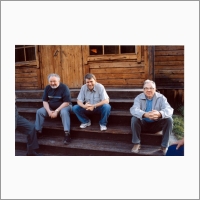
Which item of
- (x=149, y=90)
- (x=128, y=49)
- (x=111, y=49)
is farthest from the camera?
(x=111, y=49)

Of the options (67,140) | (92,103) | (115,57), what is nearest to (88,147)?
(67,140)

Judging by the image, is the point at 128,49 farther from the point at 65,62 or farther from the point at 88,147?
the point at 88,147

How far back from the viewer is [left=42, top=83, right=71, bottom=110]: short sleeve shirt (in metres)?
3.15

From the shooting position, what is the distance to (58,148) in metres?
2.92

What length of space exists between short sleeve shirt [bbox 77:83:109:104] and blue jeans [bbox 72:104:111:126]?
0.47 feet

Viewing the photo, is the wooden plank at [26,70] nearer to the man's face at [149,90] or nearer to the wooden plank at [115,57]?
the wooden plank at [115,57]

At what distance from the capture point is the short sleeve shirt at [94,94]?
3092 mm

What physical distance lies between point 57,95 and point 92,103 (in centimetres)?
60

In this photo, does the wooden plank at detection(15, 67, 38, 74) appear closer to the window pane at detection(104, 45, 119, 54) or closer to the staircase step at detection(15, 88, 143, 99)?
the staircase step at detection(15, 88, 143, 99)

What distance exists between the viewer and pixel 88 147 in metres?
2.82

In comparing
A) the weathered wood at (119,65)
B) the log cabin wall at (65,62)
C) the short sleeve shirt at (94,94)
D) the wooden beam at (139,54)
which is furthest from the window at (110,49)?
the short sleeve shirt at (94,94)

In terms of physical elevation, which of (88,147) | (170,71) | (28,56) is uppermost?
(28,56)

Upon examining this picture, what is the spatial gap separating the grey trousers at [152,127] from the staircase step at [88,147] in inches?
6.4

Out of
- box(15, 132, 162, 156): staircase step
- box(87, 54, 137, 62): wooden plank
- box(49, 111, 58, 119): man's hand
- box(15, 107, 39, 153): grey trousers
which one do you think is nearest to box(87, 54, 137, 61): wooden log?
box(87, 54, 137, 62): wooden plank
